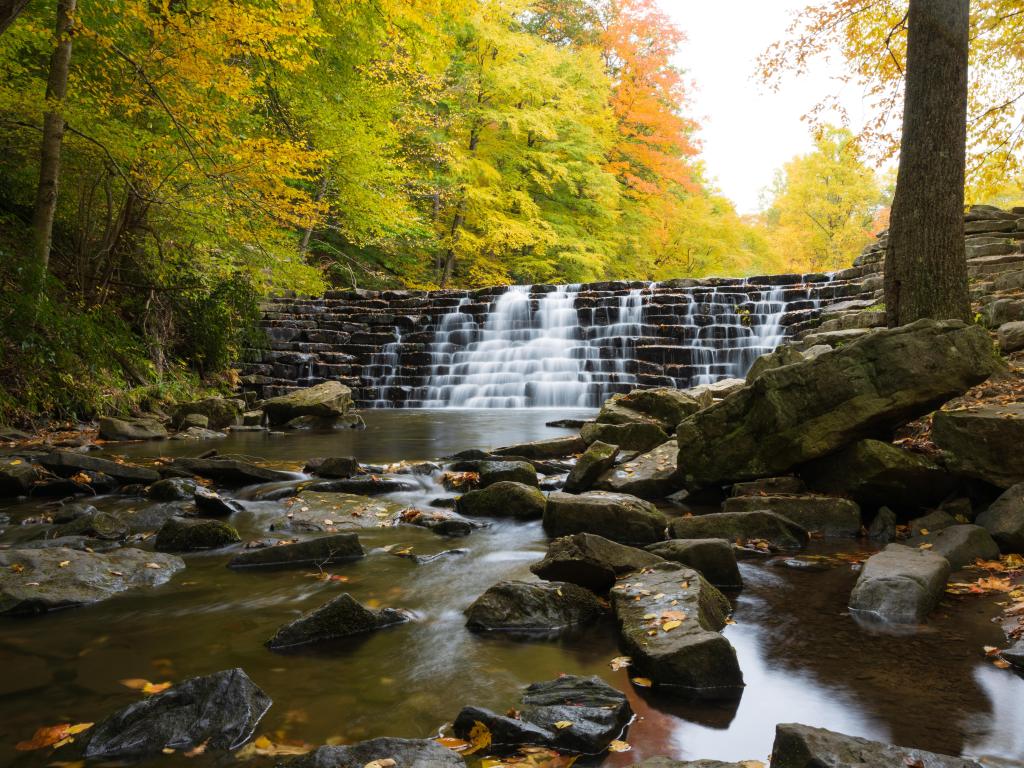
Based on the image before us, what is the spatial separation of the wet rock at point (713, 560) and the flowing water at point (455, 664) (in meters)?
0.11

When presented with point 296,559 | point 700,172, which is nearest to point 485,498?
point 296,559

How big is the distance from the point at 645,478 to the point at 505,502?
1.31m

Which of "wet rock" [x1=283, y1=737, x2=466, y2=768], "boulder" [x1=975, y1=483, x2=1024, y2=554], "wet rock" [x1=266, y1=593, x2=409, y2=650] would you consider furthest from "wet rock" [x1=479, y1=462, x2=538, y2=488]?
"wet rock" [x1=283, y1=737, x2=466, y2=768]

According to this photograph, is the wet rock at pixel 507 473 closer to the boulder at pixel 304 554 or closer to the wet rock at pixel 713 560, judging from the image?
the boulder at pixel 304 554

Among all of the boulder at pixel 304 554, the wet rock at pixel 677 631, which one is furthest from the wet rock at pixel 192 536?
the wet rock at pixel 677 631

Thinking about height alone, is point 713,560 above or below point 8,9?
below

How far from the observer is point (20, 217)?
10406 millimetres

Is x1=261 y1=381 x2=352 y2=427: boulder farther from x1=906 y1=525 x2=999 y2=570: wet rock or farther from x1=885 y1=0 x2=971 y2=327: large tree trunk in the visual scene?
x1=906 y1=525 x2=999 y2=570: wet rock

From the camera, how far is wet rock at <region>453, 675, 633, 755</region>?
2.13 meters

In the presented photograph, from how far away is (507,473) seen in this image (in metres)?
→ 6.03

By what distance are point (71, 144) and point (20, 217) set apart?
2.38m

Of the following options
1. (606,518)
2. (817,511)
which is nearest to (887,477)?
(817,511)

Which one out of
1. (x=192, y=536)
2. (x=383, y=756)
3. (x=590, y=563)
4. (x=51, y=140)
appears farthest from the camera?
(x=51, y=140)

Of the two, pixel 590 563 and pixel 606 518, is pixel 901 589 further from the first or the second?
pixel 606 518
